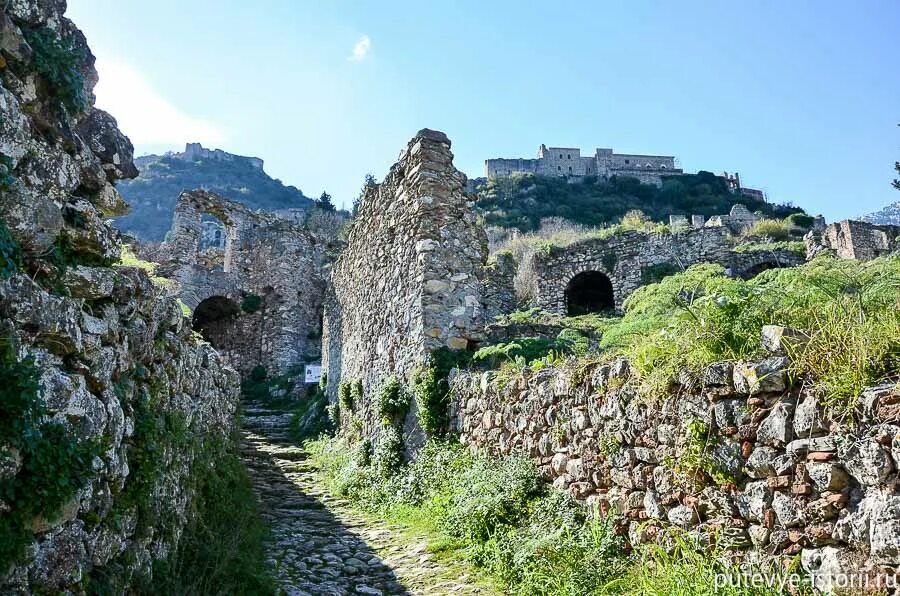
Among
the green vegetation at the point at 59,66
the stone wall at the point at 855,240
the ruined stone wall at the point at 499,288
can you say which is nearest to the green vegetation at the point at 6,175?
the green vegetation at the point at 59,66

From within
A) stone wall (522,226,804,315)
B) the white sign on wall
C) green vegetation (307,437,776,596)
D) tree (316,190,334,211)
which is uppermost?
tree (316,190,334,211)

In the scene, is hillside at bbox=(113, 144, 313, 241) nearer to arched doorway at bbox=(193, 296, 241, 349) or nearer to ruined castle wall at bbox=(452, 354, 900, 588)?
arched doorway at bbox=(193, 296, 241, 349)

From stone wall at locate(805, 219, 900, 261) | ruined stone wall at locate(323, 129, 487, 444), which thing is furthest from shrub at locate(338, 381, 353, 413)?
stone wall at locate(805, 219, 900, 261)

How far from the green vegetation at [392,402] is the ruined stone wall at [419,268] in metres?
0.19

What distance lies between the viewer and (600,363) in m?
4.74

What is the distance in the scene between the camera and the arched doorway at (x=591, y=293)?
19141 mm

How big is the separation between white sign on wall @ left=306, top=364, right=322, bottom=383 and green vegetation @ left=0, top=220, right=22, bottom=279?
13703 mm

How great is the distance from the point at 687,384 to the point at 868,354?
40.2 inches

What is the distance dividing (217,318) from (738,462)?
1979 centimetres

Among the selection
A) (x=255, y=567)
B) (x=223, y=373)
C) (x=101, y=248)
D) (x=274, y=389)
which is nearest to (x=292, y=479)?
(x=223, y=373)

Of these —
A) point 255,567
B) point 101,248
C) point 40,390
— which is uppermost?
point 101,248

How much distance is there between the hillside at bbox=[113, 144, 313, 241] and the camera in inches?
2464

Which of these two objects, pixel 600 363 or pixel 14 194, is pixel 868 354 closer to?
pixel 600 363

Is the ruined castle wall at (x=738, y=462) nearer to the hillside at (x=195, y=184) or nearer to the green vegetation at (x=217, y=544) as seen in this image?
the green vegetation at (x=217, y=544)
